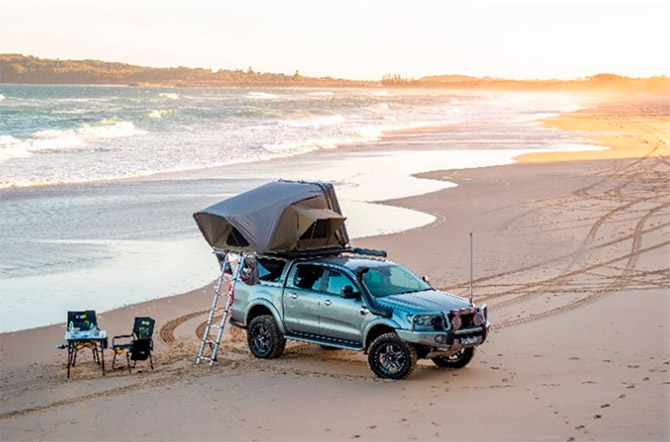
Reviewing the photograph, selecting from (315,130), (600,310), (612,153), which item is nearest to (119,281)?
(600,310)

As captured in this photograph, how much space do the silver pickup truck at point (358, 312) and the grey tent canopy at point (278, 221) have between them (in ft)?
1.15

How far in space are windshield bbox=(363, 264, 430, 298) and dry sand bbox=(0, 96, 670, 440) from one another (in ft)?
3.59

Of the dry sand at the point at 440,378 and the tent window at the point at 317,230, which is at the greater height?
the tent window at the point at 317,230

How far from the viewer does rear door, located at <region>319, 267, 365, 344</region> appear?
1419 centimetres

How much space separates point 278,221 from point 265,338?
170cm

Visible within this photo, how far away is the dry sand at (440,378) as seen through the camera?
1127 cm

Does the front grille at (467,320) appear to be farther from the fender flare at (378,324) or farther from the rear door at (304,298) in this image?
the rear door at (304,298)

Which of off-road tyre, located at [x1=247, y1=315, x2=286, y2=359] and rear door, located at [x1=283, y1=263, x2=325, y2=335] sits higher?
rear door, located at [x1=283, y1=263, x2=325, y2=335]

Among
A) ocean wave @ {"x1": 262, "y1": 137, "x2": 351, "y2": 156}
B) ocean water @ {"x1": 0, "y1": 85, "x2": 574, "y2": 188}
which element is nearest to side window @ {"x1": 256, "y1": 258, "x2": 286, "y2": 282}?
ocean water @ {"x1": 0, "y1": 85, "x2": 574, "y2": 188}

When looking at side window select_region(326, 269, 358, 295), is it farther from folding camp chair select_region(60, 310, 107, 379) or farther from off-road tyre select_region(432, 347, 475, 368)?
folding camp chair select_region(60, 310, 107, 379)

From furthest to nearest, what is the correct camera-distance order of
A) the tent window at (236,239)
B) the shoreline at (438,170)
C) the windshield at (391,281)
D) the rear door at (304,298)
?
the shoreline at (438,170)
the tent window at (236,239)
the rear door at (304,298)
the windshield at (391,281)

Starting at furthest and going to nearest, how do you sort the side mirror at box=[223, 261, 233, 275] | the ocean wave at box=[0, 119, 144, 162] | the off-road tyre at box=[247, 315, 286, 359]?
1. the ocean wave at box=[0, 119, 144, 162]
2. the side mirror at box=[223, 261, 233, 275]
3. the off-road tyre at box=[247, 315, 286, 359]

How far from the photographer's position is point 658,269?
20812mm

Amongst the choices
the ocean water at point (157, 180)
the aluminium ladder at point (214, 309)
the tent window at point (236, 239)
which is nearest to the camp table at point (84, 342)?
the aluminium ladder at point (214, 309)
